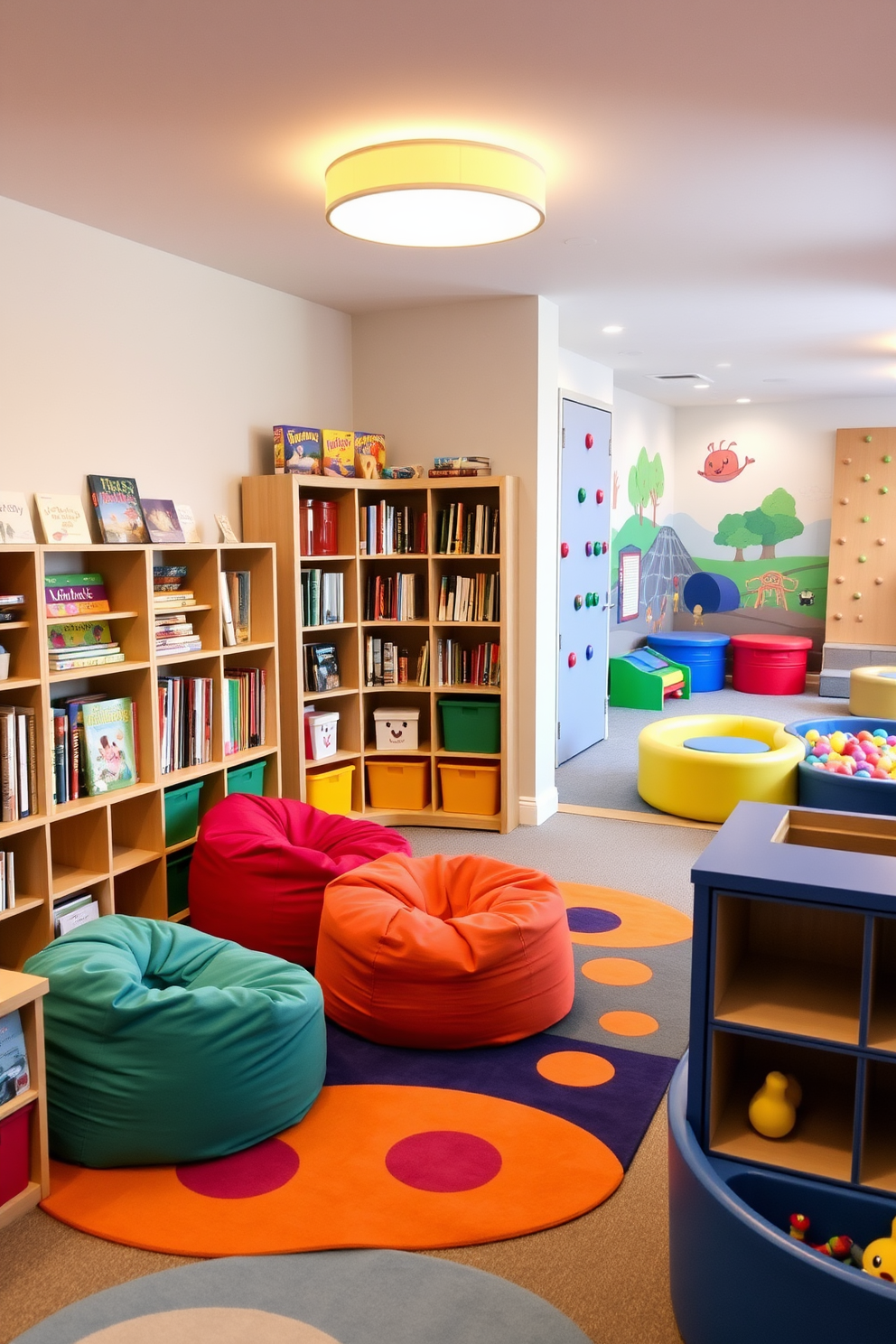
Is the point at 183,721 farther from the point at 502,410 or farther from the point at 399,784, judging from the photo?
the point at 502,410

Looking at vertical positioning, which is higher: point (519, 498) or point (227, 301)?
point (227, 301)

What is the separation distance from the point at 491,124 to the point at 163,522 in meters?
2.03

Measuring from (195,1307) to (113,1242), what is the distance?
318 mm

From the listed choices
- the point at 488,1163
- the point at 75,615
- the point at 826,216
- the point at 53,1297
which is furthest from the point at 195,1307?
the point at 826,216

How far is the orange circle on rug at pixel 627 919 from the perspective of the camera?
405cm

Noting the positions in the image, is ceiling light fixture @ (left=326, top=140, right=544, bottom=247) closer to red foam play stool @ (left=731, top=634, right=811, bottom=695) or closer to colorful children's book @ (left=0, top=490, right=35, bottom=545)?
colorful children's book @ (left=0, top=490, right=35, bottom=545)

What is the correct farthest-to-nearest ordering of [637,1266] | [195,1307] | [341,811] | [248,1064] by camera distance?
[341,811] → [248,1064] → [637,1266] → [195,1307]

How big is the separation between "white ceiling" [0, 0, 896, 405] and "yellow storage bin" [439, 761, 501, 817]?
2376mm

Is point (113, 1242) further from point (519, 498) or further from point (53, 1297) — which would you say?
point (519, 498)

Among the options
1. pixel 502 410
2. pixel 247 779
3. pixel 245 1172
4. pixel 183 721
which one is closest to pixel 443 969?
pixel 245 1172

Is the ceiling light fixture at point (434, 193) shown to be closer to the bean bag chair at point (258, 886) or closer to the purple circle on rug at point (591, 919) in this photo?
the bean bag chair at point (258, 886)

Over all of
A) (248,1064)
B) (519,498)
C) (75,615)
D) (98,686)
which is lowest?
(248,1064)

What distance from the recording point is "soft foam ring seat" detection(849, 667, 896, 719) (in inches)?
311

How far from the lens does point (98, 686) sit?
399 cm
